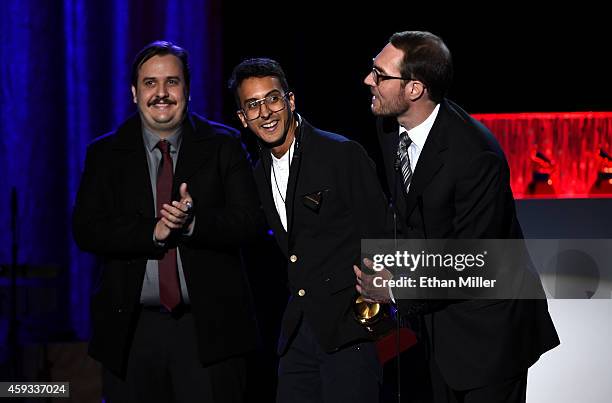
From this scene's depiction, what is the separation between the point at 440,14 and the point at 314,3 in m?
0.65

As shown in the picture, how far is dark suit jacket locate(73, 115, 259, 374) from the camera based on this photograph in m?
2.81

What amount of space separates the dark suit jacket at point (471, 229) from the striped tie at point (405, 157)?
81mm

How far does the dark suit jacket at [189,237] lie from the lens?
2.81 metres

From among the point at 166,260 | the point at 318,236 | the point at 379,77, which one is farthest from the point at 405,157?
the point at 166,260

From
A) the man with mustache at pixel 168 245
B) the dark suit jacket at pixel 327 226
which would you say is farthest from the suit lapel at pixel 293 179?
the man with mustache at pixel 168 245

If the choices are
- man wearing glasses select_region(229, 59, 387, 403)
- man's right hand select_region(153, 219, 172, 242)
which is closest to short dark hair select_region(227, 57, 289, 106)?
man wearing glasses select_region(229, 59, 387, 403)

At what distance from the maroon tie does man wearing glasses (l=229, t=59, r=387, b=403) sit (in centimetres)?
29

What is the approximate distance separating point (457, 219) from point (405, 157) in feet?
0.95

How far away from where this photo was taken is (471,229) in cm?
261

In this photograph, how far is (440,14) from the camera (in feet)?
15.2

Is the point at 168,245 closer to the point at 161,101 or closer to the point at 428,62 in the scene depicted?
the point at 161,101

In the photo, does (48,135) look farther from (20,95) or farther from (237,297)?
(237,297)

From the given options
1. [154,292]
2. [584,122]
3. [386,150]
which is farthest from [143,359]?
[584,122]

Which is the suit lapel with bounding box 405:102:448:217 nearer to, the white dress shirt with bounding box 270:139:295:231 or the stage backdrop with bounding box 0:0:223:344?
the white dress shirt with bounding box 270:139:295:231
